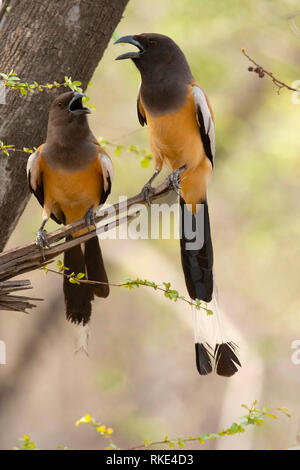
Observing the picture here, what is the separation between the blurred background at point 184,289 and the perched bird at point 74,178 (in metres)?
3.67

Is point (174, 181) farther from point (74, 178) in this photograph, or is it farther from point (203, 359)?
point (203, 359)

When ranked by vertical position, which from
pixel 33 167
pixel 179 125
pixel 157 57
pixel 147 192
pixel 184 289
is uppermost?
pixel 184 289

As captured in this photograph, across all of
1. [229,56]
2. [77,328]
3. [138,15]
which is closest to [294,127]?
[229,56]

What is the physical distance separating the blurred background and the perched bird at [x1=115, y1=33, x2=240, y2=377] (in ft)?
11.8

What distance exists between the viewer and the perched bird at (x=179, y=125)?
3551mm

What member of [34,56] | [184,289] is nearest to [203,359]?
[34,56]

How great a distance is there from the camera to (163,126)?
11.7 ft

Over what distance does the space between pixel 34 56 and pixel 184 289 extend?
5.50 m

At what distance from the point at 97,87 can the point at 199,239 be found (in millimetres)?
6399

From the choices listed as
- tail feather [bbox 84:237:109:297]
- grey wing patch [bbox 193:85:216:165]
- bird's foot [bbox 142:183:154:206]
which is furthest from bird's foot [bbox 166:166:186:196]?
tail feather [bbox 84:237:109:297]

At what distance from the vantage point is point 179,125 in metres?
3.56

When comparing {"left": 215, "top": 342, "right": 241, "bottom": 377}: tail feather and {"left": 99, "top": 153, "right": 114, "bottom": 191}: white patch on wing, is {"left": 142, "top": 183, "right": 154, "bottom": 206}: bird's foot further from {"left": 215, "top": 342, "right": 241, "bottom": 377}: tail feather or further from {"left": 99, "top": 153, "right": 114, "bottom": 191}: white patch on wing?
{"left": 215, "top": 342, "right": 241, "bottom": 377}: tail feather

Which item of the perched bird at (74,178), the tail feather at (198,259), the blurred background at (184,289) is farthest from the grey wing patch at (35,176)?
the blurred background at (184,289)
